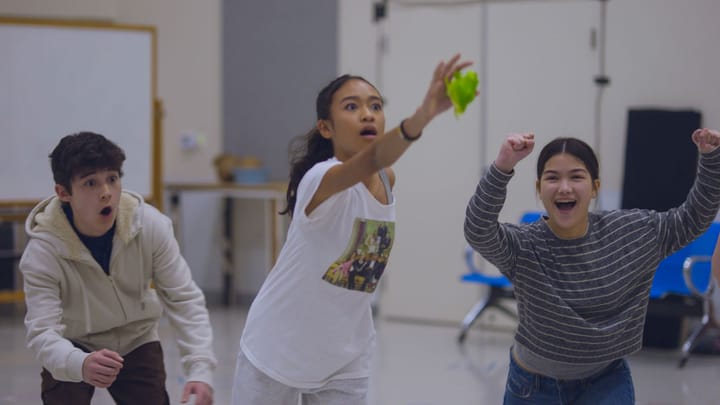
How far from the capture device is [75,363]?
2490 mm

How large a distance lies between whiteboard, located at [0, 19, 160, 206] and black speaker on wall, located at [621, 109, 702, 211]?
11.1 ft

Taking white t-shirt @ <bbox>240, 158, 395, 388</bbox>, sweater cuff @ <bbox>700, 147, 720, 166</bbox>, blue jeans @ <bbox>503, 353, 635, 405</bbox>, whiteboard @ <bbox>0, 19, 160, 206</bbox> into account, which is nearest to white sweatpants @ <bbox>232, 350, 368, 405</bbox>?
white t-shirt @ <bbox>240, 158, 395, 388</bbox>


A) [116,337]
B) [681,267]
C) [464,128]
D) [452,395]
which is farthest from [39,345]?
[464,128]

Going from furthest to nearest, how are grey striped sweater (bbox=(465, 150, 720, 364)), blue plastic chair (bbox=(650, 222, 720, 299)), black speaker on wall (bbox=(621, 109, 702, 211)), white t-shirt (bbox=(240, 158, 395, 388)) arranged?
black speaker on wall (bbox=(621, 109, 702, 211)) → blue plastic chair (bbox=(650, 222, 720, 299)) → grey striped sweater (bbox=(465, 150, 720, 364)) → white t-shirt (bbox=(240, 158, 395, 388))

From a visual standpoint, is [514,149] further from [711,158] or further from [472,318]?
[472,318]

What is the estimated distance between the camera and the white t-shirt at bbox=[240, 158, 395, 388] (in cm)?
227

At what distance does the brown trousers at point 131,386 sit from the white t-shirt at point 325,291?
597 mm

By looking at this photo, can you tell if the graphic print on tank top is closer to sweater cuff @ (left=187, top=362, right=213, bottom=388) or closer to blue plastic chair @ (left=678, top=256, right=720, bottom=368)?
sweater cuff @ (left=187, top=362, right=213, bottom=388)

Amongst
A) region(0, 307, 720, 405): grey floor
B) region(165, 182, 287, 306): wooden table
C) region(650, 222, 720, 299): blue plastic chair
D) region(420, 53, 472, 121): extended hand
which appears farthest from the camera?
region(165, 182, 287, 306): wooden table

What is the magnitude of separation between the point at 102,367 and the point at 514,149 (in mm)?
1149

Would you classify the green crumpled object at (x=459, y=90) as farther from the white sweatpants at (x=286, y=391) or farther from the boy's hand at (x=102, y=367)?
the boy's hand at (x=102, y=367)

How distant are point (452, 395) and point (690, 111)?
2460 mm

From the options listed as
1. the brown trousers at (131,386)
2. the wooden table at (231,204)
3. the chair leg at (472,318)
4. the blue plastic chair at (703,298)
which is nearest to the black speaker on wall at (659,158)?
the blue plastic chair at (703,298)

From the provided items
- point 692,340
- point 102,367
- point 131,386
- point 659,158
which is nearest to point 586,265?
point 102,367
